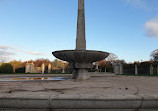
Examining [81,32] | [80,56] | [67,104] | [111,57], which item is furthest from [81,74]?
[111,57]

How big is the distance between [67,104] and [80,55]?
413 centimetres

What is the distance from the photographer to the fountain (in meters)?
6.12

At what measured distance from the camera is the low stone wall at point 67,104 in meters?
2.12

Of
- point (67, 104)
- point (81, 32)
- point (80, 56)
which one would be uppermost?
point (81, 32)

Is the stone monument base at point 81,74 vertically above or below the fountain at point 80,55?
below

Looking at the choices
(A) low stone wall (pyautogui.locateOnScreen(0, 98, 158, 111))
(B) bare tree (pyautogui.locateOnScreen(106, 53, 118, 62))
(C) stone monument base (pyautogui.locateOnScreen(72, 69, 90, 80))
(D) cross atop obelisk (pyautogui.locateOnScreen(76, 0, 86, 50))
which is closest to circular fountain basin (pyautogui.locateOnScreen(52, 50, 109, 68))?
(C) stone monument base (pyautogui.locateOnScreen(72, 69, 90, 80))

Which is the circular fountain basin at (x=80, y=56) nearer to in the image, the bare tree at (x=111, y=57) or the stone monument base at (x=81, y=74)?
the stone monument base at (x=81, y=74)

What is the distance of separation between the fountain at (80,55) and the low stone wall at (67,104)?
3918mm

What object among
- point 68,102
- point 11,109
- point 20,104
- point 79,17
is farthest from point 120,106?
point 79,17

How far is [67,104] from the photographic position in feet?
6.95

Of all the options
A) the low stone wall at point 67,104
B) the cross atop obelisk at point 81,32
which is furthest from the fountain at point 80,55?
the low stone wall at point 67,104

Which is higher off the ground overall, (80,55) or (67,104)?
(80,55)

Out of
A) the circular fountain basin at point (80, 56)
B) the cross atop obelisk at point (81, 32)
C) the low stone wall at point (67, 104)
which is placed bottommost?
the low stone wall at point (67, 104)

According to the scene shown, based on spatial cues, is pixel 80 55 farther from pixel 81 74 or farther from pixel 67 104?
pixel 67 104
